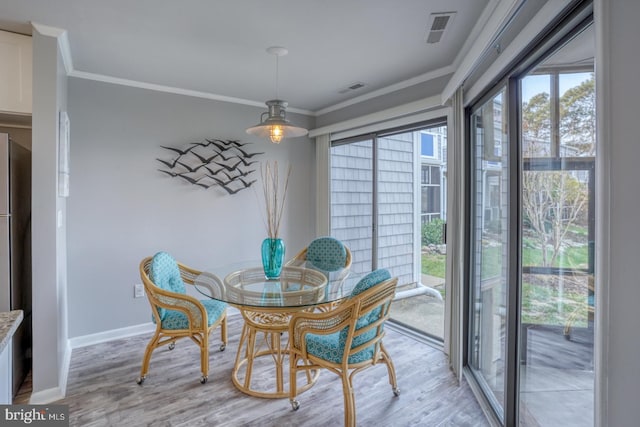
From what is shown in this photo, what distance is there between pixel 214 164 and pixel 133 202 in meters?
0.91

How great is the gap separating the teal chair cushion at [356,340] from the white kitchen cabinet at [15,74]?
2410mm

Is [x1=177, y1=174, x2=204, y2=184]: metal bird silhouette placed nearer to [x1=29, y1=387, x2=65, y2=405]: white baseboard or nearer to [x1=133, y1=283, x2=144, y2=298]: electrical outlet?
[x1=133, y1=283, x2=144, y2=298]: electrical outlet

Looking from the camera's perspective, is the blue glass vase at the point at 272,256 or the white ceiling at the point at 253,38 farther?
the blue glass vase at the point at 272,256

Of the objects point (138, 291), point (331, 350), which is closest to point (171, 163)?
point (138, 291)

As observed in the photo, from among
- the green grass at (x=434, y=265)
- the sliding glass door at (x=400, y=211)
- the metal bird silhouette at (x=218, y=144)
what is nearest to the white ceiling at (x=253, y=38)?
the metal bird silhouette at (x=218, y=144)

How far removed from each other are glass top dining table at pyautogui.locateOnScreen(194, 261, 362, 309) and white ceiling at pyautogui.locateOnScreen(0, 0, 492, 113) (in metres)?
1.77

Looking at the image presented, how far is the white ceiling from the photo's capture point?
204 centimetres

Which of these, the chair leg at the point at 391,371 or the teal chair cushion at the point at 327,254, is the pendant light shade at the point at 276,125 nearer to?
the teal chair cushion at the point at 327,254

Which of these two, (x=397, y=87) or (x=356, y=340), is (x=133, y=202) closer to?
(x=356, y=340)

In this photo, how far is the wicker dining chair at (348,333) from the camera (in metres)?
1.92

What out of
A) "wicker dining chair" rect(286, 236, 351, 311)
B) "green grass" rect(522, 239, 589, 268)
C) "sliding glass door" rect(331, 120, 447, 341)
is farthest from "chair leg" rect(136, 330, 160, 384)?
"green grass" rect(522, 239, 589, 268)

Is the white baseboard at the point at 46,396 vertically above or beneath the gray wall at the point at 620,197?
beneath

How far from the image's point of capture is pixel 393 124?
3475 mm

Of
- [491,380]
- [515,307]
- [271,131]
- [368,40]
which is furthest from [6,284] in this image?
[491,380]
